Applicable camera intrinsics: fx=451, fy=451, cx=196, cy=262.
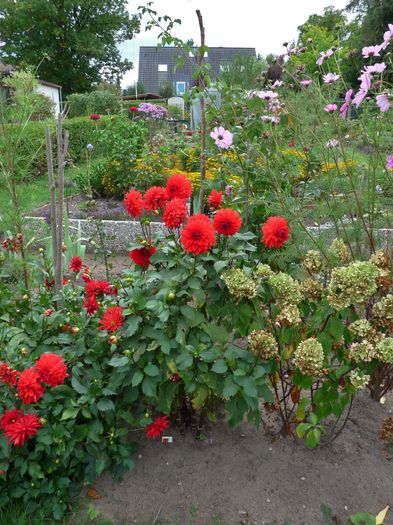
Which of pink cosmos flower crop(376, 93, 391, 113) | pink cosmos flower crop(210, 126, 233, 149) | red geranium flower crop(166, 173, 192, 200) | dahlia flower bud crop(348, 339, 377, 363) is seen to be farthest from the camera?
pink cosmos flower crop(210, 126, 233, 149)

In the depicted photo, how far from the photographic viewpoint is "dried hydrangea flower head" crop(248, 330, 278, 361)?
63.8 inches

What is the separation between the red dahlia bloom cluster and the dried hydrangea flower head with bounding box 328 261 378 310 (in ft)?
3.63

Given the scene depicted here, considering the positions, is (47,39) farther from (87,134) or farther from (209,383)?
(209,383)

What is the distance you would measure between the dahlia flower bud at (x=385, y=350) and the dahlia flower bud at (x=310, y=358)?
7.7 inches

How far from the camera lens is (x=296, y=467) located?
1965mm

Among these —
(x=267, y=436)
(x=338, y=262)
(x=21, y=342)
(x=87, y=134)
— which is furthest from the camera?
(x=87, y=134)

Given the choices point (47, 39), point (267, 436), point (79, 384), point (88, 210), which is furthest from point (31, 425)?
point (47, 39)

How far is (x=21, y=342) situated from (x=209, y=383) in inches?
31.9

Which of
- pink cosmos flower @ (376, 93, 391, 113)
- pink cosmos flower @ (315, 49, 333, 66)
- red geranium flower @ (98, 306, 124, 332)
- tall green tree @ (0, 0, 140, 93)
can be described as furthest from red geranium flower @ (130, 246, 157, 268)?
tall green tree @ (0, 0, 140, 93)

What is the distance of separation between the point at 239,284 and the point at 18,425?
2.91 ft

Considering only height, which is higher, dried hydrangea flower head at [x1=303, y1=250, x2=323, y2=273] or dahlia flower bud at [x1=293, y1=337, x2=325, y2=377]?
dried hydrangea flower head at [x1=303, y1=250, x2=323, y2=273]

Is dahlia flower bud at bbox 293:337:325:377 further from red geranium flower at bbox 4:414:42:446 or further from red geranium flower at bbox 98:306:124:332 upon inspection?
red geranium flower at bbox 4:414:42:446

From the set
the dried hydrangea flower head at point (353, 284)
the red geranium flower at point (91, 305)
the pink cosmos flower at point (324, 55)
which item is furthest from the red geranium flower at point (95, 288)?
the pink cosmos flower at point (324, 55)

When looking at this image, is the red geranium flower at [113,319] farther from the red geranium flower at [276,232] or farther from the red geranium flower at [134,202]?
the red geranium flower at [276,232]
